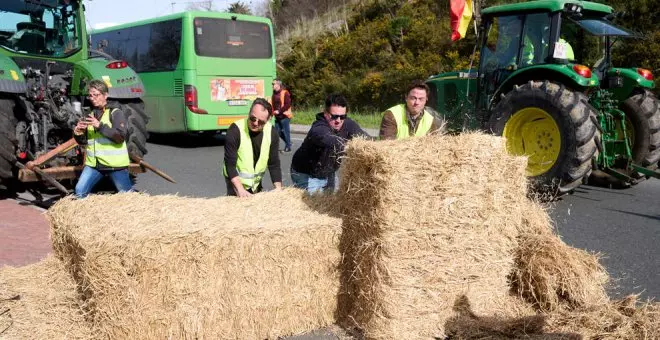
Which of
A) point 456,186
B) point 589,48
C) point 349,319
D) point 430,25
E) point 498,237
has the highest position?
point 430,25

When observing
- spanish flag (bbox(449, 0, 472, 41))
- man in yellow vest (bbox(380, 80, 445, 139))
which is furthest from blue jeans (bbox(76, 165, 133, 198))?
spanish flag (bbox(449, 0, 472, 41))

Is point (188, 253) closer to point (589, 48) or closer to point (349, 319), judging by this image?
point (349, 319)

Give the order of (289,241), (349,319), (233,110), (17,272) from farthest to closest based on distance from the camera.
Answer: (233,110) < (17,272) < (349,319) < (289,241)

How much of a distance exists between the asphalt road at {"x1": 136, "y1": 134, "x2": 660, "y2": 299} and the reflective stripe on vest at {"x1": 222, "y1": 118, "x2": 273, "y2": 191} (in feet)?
9.14

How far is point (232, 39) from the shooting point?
13.9 metres

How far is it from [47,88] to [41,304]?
5.13 m

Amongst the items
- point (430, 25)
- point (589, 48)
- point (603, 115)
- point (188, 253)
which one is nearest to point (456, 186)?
point (188, 253)

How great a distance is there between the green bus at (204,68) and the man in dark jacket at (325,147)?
873 cm

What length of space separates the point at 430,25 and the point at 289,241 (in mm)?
20712

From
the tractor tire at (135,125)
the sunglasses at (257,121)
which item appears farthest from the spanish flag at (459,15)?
the sunglasses at (257,121)

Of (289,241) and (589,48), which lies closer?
(289,241)

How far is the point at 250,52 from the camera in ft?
46.5

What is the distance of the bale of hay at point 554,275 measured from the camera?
157 inches

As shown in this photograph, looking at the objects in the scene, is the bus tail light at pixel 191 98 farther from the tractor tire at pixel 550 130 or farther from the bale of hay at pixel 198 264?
the bale of hay at pixel 198 264
